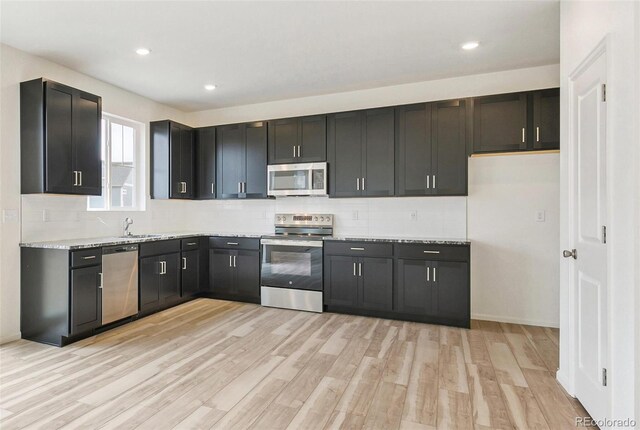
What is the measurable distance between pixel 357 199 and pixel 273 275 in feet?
4.89

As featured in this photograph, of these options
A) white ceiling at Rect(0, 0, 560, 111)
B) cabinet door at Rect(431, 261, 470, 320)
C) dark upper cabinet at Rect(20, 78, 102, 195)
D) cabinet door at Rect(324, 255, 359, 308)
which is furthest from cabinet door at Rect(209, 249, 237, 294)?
cabinet door at Rect(431, 261, 470, 320)

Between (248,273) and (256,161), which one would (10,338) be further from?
(256,161)

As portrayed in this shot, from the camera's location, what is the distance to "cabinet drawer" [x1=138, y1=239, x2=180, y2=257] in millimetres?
3818

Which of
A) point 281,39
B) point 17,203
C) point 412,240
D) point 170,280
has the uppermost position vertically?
point 281,39

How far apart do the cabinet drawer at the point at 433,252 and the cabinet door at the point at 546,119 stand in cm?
130

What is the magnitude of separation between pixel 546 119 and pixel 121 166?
500 centimetres

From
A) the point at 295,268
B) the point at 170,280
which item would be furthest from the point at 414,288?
the point at 170,280

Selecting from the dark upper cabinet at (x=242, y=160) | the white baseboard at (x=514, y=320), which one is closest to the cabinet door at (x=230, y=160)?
the dark upper cabinet at (x=242, y=160)

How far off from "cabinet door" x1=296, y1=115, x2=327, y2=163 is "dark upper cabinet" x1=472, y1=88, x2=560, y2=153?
1767 mm

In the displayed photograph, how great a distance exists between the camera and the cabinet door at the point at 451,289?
3.52 meters

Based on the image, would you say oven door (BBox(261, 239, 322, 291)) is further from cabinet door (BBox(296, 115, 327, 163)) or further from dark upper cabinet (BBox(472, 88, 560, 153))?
dark upper cabinet (BBox(472, 88, 560, 153))

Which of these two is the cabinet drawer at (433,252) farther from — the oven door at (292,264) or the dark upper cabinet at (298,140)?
the dark upper cabinet at (298,140)

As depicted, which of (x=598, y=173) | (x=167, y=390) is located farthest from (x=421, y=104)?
(x=167, y=390)

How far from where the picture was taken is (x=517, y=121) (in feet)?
11.4
